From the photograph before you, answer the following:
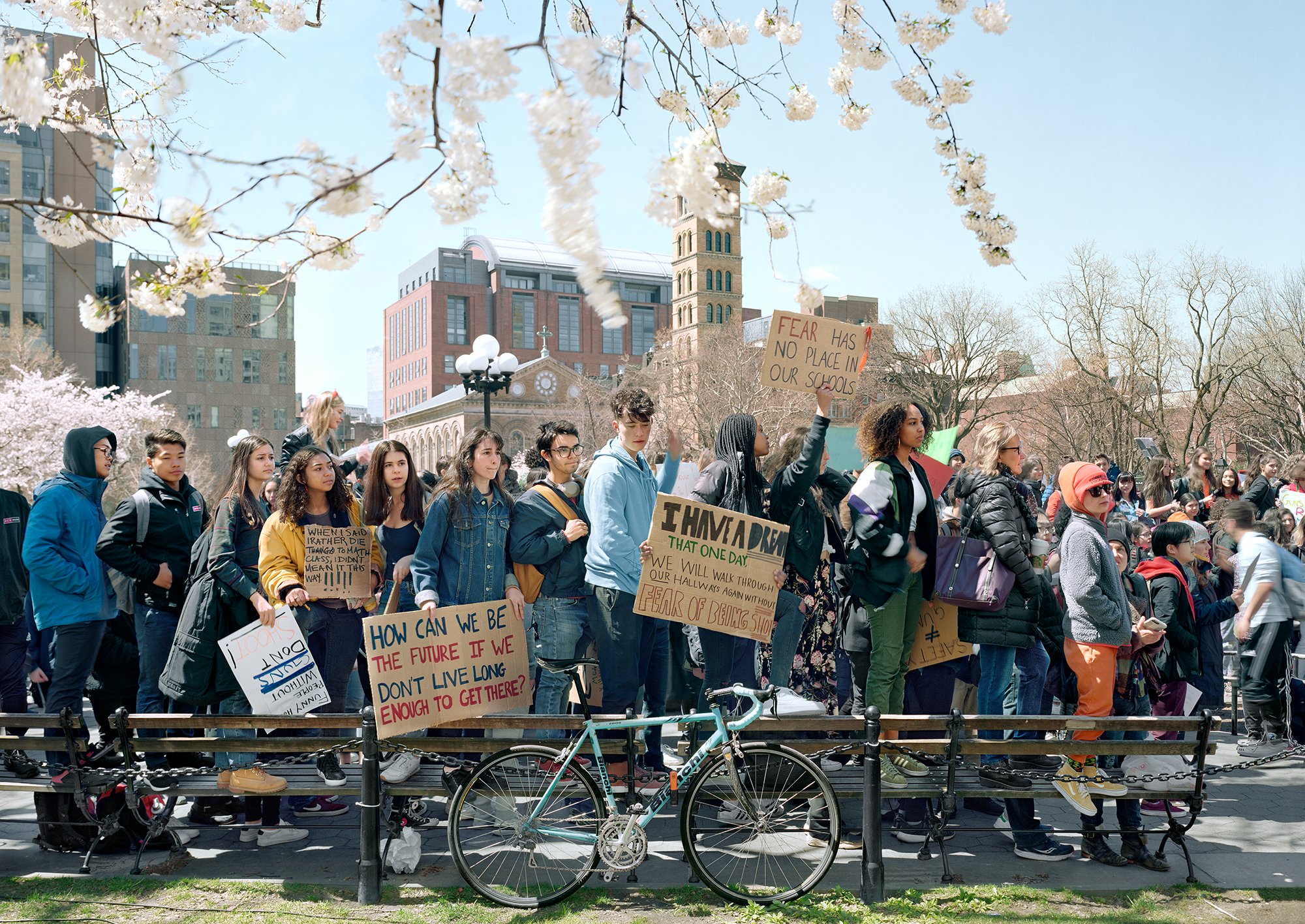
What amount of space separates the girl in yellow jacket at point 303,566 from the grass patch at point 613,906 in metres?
1.43

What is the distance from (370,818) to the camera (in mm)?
4914

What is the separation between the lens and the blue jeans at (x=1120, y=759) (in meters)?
5.41

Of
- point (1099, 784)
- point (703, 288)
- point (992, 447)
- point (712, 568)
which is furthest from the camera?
point (703, 288)

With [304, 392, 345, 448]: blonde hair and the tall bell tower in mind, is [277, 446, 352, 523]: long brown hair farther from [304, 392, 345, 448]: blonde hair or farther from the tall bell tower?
the tall bell tower

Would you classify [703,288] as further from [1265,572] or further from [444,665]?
[444,665]

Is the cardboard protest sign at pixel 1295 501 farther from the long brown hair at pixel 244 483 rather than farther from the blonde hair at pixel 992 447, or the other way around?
the long brown hair at pixel 244 483

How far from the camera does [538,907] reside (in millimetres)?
4711

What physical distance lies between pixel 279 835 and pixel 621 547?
8.36 ft

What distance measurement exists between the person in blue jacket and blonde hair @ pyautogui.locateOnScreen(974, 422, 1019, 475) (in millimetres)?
5535

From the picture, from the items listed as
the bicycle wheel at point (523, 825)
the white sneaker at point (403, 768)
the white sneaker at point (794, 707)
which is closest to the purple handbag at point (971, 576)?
the white sneaker at point (794, 707)

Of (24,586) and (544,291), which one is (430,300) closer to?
(544,291)

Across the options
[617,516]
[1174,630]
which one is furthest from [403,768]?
[1174,630]

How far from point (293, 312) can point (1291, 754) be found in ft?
350

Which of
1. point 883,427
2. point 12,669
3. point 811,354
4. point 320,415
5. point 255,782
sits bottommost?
point 255,782
